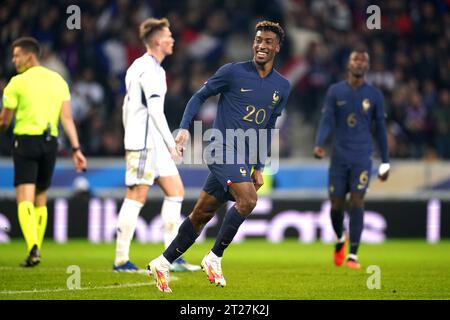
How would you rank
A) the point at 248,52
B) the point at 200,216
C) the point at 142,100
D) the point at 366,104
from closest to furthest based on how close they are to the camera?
the point at 200,216, the point at 142,100, the point at 366,104, the point at 248,52

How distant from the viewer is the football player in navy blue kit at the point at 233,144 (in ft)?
27.8

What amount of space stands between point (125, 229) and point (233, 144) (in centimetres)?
218

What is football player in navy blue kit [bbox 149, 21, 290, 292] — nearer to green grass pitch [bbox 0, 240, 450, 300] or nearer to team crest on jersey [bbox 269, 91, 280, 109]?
team crest on jersey [bbox 269, 91, 280, 109]

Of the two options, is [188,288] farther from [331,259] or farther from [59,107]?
[331,259]

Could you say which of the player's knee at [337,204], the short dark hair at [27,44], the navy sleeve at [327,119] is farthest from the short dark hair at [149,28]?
the player's knee at [337,204]

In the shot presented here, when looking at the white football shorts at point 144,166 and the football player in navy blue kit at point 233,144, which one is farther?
the white football shorts at point 144,166

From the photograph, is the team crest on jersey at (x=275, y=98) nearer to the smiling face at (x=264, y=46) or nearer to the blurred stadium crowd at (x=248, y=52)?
the smiling face at (x=264, y=46)

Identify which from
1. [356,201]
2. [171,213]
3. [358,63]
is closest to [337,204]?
[356,201]

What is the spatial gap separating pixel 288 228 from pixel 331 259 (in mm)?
3403

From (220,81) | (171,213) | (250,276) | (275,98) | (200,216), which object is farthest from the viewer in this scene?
(171,213)

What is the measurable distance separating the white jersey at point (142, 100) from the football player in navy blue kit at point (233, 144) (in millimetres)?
1432

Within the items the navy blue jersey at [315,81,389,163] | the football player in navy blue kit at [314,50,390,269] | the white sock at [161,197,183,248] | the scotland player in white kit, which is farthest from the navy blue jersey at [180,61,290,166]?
the navy blue jersey at [315,81,389,163]

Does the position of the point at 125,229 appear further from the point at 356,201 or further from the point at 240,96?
the point at 356,201

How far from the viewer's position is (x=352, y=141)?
1181 cm
